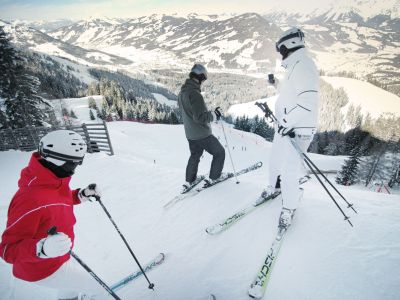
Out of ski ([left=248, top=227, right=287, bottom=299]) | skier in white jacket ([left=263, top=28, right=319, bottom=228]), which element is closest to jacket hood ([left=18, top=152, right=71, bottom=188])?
ski ([left=248, top=227, right=287, bottom=299])

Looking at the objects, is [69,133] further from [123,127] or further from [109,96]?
[109,96]

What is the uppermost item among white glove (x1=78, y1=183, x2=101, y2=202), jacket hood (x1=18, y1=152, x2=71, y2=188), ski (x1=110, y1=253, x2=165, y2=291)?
jacket hood (x1=18, y1=152, x2=71, y2=188)

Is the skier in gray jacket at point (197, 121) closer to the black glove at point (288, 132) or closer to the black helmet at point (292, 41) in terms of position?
the black helmet at point (292, 41)

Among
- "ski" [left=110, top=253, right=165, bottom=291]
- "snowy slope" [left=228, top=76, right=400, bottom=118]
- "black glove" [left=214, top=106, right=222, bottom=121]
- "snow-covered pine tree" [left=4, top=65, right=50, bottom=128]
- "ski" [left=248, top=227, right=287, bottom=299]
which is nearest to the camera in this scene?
"ski" [left=248, top=227, right=287, bottom=299]

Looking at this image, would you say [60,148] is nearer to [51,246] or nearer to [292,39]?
[51,246]

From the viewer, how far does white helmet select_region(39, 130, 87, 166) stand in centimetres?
234

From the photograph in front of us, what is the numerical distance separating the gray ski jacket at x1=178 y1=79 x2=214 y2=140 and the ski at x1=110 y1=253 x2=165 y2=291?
92.3 inches

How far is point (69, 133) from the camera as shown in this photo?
257cm

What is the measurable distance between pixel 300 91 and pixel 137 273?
3431 mm

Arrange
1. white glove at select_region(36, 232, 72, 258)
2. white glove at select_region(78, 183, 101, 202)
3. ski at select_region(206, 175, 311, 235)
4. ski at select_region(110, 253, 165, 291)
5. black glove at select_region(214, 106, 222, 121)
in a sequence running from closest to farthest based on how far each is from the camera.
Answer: white glove at select_region(36, 232, 72, 258), white glove at select_region(78, 183, 101, 202), ski at select_region(110, 253, 165, 291), ski at select_region(206, 175, 311, 235), black glove at select_region(214, 106, 222, 121)

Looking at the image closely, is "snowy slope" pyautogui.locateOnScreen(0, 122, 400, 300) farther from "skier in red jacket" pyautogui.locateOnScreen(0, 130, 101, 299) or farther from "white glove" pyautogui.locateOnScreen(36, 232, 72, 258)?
"white glove" pyautogui.locateOnScreen(36, 232, 72, 258)

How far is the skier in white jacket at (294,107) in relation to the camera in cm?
338

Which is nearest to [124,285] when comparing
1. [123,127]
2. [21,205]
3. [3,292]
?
[3,292]

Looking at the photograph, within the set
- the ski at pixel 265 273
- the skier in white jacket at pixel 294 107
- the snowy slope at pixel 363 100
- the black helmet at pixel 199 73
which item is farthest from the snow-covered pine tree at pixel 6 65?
the snowy slope at pixel 363 100
